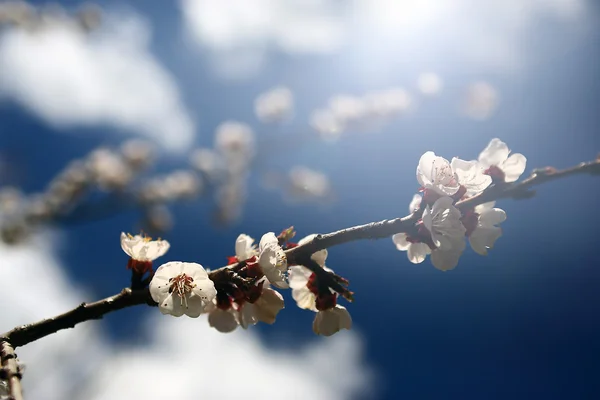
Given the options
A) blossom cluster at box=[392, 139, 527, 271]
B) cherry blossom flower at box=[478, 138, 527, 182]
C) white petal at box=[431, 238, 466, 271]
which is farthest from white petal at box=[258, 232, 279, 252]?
cherry blossom flower at box=[478, 138, 527, 182]

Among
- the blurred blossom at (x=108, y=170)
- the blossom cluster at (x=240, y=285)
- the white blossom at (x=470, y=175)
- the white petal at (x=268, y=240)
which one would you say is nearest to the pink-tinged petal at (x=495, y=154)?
the white blossom at (x=470, y=175)

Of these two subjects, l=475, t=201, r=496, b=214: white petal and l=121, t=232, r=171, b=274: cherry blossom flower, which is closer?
l=121, t=232, r=171, b=274: cherry blossom flower

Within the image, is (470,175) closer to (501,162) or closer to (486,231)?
(486,231)

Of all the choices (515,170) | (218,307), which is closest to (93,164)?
(218,307)

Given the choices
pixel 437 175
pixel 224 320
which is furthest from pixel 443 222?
pixel 224 320

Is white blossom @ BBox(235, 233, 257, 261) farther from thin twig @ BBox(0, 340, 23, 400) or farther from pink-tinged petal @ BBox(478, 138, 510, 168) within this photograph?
pink-tinged petal @ BBox(478, 138, 510, 168)

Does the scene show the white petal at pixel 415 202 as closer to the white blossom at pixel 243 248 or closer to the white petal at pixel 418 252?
the white petal at pixel 418 252
